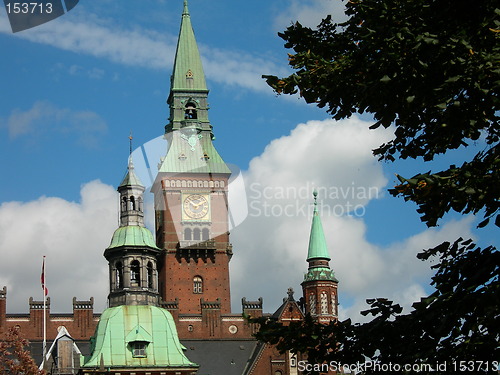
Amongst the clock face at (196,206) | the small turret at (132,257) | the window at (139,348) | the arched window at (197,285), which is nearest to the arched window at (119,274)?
the small turret at (132,257)

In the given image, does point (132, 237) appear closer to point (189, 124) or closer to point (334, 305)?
point (334, 305)

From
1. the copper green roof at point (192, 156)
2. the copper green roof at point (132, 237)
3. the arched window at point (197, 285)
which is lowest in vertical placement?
the copper green roof at point (132, 237)

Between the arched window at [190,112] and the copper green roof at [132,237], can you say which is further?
the arched window at [190,112]

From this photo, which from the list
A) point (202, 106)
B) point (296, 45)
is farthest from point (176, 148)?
point (296, 45)

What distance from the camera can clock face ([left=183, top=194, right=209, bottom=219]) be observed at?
99.5m

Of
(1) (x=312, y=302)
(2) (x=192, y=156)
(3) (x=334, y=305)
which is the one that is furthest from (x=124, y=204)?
(2) (x=192, y=156)

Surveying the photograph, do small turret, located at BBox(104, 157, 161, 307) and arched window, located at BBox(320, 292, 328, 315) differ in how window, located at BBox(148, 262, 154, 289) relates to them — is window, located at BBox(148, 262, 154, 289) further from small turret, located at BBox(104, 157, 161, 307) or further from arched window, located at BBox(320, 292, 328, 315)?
arched window, located at BBox(320, 292, 328, 315)

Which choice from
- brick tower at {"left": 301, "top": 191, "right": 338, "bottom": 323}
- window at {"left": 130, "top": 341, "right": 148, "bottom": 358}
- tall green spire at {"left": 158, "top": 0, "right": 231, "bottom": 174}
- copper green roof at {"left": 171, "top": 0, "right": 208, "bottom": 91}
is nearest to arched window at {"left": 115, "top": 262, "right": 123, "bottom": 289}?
window at {"left": 130, "top": 341, "right": 148, "bottom": 358}

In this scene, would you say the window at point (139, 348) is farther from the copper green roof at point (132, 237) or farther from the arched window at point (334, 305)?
the arched window at point (334, 305)

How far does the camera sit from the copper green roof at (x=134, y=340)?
65.2 m

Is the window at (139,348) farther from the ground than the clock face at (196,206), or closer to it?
closer to it

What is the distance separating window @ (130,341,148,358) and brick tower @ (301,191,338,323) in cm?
2484

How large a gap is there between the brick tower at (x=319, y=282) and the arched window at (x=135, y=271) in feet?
72.0

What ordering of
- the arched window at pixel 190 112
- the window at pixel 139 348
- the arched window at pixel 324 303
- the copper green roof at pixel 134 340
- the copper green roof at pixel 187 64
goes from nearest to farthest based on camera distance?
1. the copper green roof at pixel 134 340
2. the window at pixel 139 348
3. the arched window at pixel 324 303
4. the arched window at pixel 190 112
5. the copper green roof at pixel 187 64
